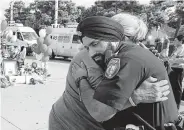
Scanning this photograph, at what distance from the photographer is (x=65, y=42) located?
1705cm

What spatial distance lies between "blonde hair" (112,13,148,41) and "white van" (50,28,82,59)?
14080 mm

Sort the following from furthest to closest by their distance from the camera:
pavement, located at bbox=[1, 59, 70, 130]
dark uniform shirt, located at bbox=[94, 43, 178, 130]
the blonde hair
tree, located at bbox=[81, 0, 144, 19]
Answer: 1. tree, located at bbox=[81, 0, 144, 19]
2. pavement, located at bbox=[1, 59, 70, 130]
3. the blonde hair
4. dark uniform shirt, located at bbox=[94, 43, 178, 130]

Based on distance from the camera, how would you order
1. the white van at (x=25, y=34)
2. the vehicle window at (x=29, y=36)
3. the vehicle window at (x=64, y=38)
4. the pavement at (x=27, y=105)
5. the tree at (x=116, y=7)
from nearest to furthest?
the pavement at (x=27, y=105)
the vehicle window at (x=64, y=38)
the white van at (x=25, y=34)
the vehicle window at (x=29, y=36)
the tree at (x=116, y=7)

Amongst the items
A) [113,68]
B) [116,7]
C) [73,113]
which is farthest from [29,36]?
[116,7]

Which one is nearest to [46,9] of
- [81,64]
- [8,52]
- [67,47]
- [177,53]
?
[67,47]

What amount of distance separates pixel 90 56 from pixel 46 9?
42.4m

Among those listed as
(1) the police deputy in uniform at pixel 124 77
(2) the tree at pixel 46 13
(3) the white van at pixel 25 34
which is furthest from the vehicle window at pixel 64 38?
(2) the tree at pixel 46 13

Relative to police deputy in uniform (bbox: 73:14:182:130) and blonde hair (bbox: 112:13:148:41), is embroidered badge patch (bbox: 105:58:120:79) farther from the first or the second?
blonde hair (bbox: 112:13:148:41)

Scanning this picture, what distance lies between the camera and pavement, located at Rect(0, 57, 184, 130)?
4.46m

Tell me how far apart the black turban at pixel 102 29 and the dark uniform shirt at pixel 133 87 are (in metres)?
0.08

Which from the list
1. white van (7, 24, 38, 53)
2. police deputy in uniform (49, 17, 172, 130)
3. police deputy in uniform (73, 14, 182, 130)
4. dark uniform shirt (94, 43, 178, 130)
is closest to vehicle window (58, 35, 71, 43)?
white van (7, 24, 38, 53)

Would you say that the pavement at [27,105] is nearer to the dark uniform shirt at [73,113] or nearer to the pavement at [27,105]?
the pavement at [27,105]

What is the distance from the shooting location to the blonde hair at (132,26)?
1.65 m

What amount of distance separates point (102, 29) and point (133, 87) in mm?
345
